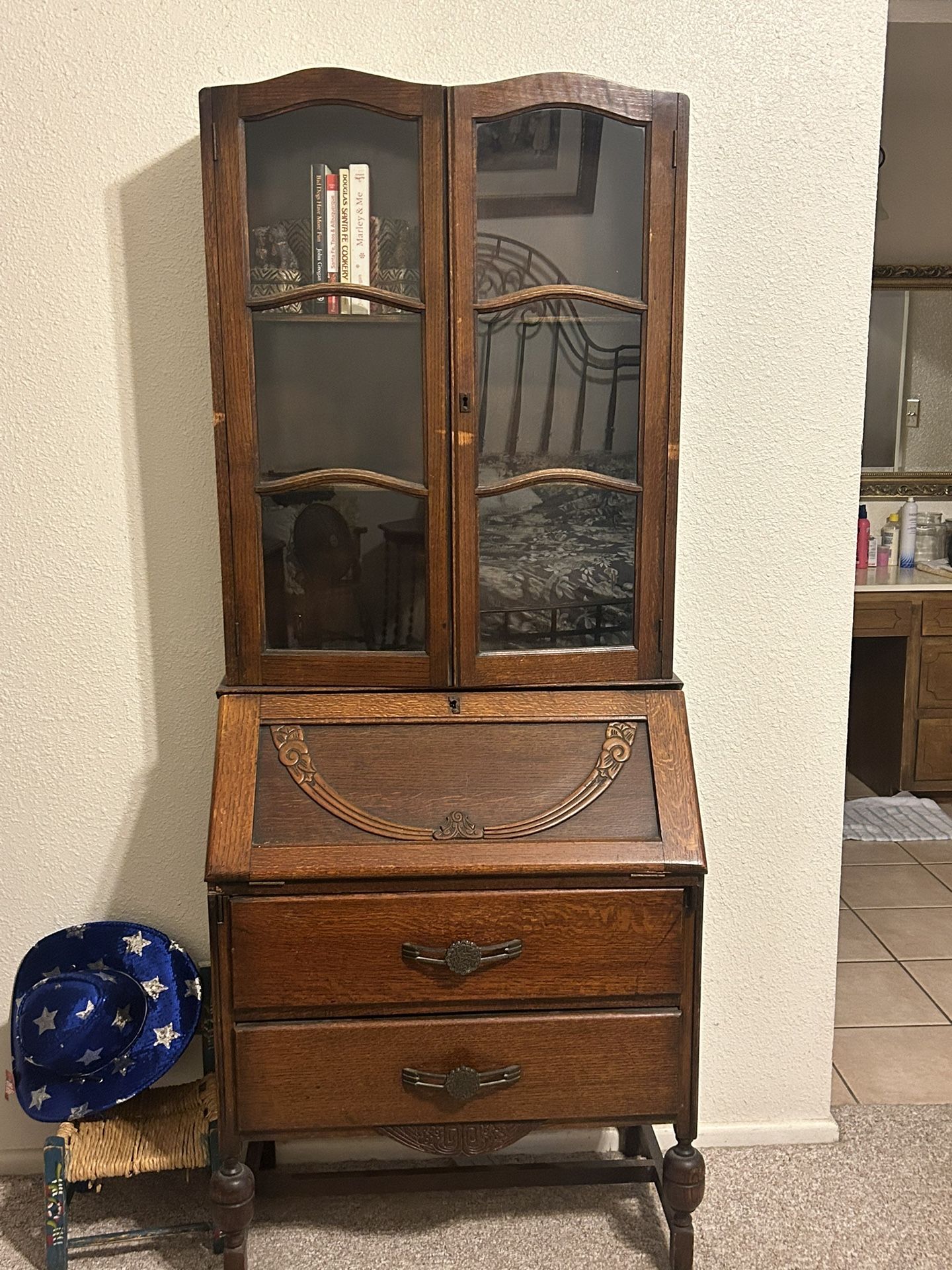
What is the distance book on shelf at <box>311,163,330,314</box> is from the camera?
152cm

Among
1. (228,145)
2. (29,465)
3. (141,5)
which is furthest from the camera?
(29,465)

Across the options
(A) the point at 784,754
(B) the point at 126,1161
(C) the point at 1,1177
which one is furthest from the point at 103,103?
(C) the point at 1,1177

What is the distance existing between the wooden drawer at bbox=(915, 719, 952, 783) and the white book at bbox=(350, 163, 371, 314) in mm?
2978

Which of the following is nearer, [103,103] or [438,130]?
[438,130]

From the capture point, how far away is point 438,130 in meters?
1.49

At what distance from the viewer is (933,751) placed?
383 centimetres

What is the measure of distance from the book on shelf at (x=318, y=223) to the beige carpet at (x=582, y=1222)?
1508 mm

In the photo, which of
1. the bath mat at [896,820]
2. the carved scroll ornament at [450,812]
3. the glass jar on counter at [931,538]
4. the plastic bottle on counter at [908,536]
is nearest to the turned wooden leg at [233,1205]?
the carved scroll ornament at [450,812]

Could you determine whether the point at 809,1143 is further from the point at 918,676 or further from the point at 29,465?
the point at 918,676

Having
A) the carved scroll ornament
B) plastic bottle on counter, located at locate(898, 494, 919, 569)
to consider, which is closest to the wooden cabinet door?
the carved scroll ornament

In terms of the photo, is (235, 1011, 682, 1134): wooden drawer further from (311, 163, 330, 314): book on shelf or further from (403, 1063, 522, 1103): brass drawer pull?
(311, 163, 330, 314): book on shelf

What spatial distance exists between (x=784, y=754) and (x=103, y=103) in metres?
1.58

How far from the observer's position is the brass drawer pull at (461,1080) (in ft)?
5.13

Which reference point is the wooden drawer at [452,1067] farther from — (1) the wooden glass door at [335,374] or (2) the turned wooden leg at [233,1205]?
(1) the wooden glass door at [335,374]
